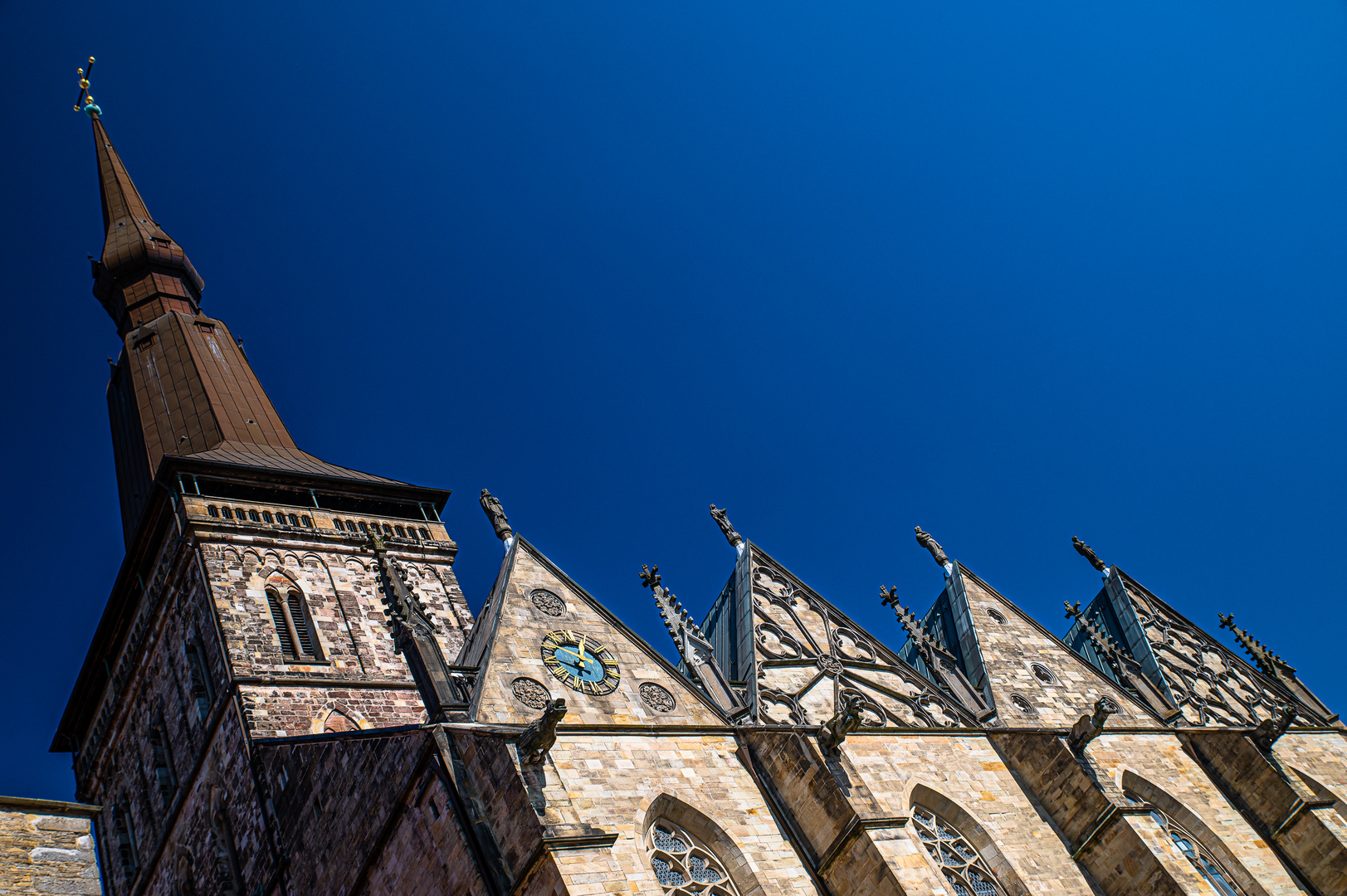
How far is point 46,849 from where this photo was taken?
12461mm

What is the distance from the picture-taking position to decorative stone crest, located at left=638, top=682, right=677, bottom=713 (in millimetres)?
20516

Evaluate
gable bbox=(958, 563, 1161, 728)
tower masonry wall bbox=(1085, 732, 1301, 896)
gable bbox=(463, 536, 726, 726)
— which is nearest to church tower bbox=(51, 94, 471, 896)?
gable bbox=(463, 536, 726, 726)

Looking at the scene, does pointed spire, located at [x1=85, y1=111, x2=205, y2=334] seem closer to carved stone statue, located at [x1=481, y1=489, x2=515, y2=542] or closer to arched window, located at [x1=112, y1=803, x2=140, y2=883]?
arched window, located at [x1=112, y1=803, x2=140, y2=883]

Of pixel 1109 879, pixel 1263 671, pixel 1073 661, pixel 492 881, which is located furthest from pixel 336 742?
pixel 1263 671

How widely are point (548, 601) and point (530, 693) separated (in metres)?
2.47

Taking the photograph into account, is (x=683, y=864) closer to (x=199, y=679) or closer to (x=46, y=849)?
(x=46, y=849)

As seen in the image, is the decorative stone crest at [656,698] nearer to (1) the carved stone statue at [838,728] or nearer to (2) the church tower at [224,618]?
(1) the carved stone statue at [838,728]

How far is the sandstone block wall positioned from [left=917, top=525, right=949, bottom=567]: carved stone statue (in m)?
21.9

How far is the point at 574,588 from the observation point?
22594 millimetres

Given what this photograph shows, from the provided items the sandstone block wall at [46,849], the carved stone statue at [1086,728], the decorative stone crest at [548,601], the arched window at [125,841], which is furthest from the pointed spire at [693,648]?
the arched window at [125,841]

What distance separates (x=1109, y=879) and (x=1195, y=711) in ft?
30.5

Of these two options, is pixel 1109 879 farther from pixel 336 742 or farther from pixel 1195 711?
pixel 336 742

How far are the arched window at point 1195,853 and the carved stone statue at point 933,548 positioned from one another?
8092mm

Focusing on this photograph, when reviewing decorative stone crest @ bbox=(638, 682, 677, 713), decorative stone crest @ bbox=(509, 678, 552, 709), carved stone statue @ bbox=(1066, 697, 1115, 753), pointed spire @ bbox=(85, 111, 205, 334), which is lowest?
carved stone statue @ bbox=(1066, 697, 1115, 753)
